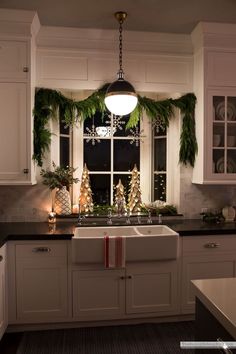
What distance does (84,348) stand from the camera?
8.21ft

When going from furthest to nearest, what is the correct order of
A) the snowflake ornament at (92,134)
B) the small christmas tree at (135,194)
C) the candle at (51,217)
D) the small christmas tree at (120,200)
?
the snowflake ornament at (92,134), the small christmas tree at (135,194), the small christmas tree at (120,200), the candle at (51,217)

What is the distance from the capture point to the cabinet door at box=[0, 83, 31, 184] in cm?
289

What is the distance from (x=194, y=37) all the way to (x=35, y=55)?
156cm

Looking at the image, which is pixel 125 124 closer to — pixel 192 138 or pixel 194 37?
pixel 192 138

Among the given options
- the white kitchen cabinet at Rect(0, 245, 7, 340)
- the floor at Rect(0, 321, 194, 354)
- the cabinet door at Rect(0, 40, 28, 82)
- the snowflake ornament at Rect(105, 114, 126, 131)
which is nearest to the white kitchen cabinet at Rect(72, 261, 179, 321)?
the floor at Rect(0, 321, 194, 354)

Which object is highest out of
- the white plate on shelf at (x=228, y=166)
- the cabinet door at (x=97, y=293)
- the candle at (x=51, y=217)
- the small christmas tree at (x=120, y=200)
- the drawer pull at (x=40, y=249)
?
the white plate on shelf at (x=228, y=166)

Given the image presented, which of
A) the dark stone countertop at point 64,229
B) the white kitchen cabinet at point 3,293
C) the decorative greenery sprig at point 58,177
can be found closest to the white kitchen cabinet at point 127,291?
the dark stone countertop at point 64,229

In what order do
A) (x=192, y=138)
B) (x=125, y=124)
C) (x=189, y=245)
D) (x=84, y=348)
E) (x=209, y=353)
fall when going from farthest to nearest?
(x=125, y=124) < (x=192, y=138) < (x=189, y=245) < (x=84, y=348) < (x=209, y=353)

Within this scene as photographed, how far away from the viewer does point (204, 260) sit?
2918mm

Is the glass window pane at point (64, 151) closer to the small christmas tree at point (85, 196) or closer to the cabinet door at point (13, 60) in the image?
the small christmas tree at point (85, 196)

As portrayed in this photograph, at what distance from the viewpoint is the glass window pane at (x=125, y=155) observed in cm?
370

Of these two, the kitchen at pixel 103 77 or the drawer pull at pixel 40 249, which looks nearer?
the drawer pull at pixel 40 249

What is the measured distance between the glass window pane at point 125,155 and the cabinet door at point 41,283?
1.30m

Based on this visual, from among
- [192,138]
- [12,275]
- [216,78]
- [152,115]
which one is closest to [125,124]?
[152,115]
